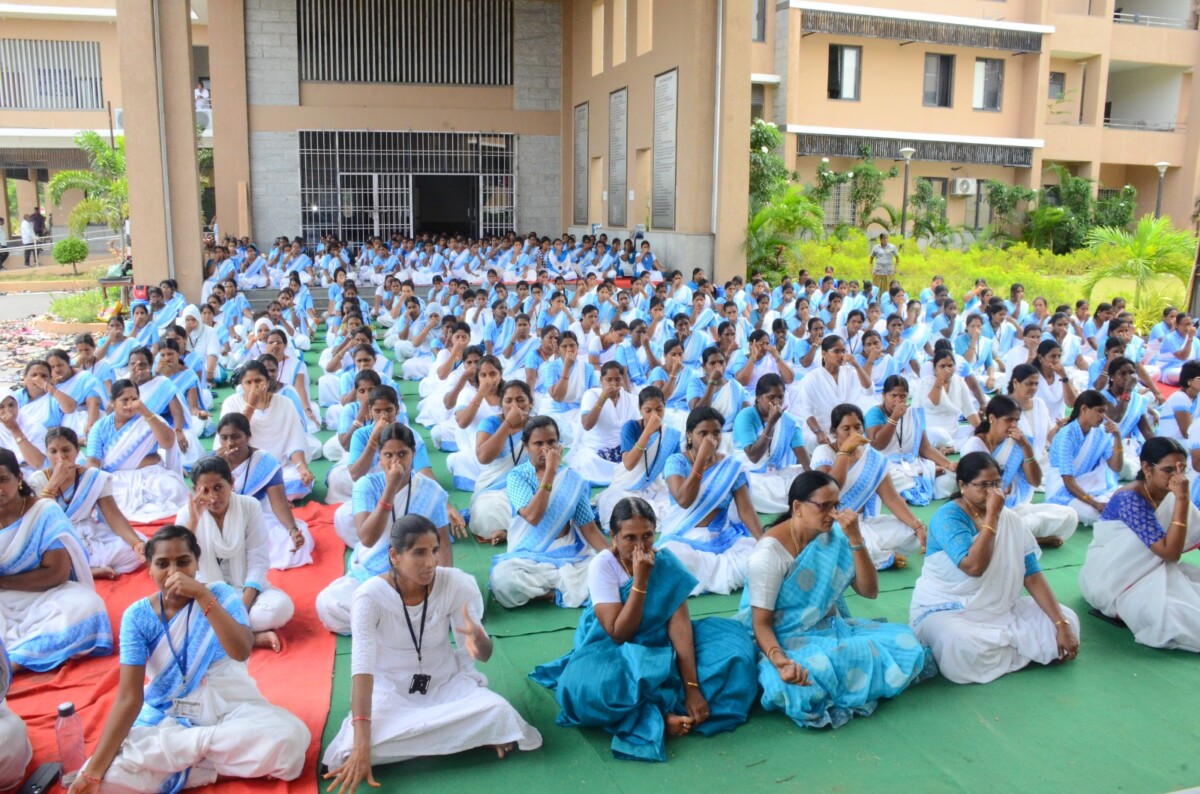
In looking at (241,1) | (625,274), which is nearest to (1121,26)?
(625,274)

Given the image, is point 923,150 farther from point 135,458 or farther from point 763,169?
point 135,458

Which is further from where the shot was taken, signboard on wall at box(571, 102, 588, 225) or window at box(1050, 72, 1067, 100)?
window at box(1050, 72, 1067, 100)

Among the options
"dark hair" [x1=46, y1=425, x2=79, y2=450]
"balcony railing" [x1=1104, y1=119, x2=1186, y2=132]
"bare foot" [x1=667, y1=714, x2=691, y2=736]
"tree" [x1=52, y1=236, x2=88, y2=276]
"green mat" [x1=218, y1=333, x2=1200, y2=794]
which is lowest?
"green mat" [x1=218, y1=333, x2=1200, y2=794]

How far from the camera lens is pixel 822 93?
70.9 ft

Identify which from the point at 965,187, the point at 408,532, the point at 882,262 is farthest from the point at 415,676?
the point at 965,187

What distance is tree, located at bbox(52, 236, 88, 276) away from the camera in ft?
67.5

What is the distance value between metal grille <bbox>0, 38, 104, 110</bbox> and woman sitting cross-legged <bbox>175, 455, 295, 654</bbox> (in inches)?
946

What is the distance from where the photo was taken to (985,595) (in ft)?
13.3

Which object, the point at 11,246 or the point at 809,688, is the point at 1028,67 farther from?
the point at 11,246

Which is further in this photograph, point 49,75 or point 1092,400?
point 49,75

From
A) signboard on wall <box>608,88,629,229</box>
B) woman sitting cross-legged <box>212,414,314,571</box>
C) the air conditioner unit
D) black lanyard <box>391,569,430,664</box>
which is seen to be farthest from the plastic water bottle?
the air conditioner unit

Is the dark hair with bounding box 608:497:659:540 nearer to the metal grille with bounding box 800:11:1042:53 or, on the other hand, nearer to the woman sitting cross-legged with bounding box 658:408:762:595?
the woman sitting cross-legged with bounding box 658:408:762:595

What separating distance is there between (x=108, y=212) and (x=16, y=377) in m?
9.54

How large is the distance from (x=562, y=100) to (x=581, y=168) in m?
1.80
